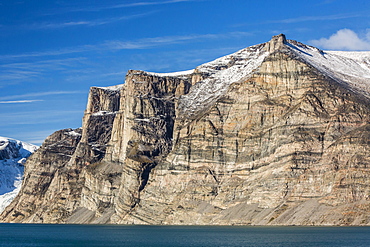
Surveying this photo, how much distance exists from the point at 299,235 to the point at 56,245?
58815 mm

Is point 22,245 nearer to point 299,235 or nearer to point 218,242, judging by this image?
point 218,242

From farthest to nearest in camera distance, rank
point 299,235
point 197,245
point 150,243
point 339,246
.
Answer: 1. point 299,235
2. point 150,243
3. point 197,245
4. point 339,246

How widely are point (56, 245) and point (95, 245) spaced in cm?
1013

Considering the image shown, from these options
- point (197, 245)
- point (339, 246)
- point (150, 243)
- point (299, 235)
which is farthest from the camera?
point (299, 235)

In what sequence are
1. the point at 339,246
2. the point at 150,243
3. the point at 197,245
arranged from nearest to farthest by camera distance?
1. the point at 339,246
2. the point at 197,245
3. the point at 150,243

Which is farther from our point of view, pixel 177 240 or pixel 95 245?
pixel 177 240

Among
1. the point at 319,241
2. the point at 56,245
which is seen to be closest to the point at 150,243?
the point at 56,245

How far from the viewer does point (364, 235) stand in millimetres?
170500

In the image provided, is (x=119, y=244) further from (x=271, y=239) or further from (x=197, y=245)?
(x=271, y=239)

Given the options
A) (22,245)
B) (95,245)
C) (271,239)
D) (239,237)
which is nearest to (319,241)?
(271,239)

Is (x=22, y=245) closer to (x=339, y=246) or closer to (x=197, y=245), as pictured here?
(x=197, y=245)

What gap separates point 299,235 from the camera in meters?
175

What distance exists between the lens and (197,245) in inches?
5979

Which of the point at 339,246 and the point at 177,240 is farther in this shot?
the point at 177,240
